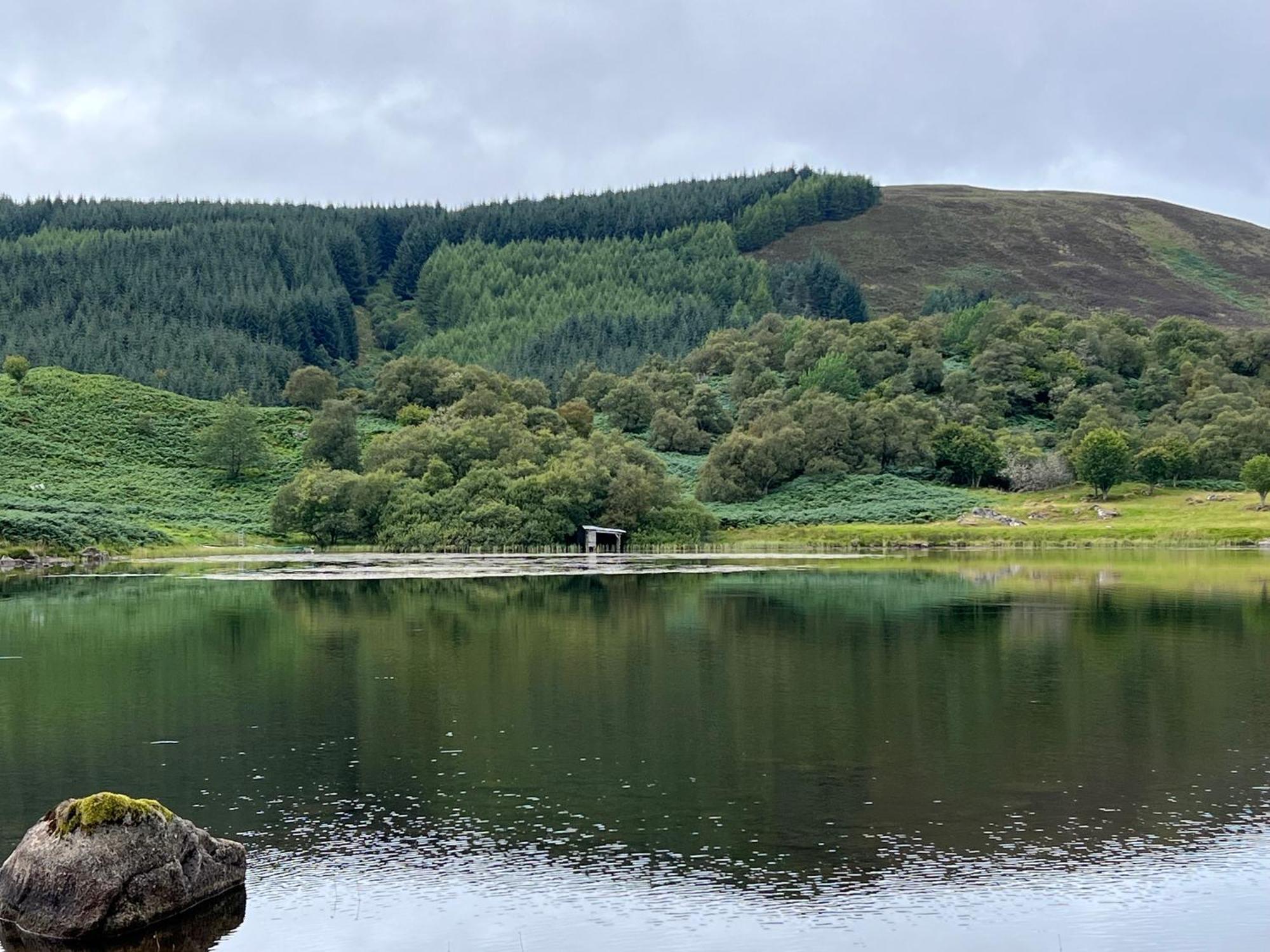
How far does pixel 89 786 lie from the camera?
1056 inches

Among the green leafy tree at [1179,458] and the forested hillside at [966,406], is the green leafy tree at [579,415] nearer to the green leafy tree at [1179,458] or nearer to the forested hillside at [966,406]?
the forested hillside at [966,406]

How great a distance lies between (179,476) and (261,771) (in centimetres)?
12322

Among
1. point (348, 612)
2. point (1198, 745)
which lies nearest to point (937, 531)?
point (348, 612)

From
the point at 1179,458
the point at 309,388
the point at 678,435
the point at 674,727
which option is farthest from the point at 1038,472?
the point at 674,727

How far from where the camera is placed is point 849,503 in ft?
451

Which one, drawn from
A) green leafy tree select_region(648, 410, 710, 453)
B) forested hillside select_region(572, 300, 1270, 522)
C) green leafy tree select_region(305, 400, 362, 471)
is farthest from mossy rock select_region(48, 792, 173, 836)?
green leafy tree select_region(648, 410, 710, 453)

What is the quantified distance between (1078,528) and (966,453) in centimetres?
3017

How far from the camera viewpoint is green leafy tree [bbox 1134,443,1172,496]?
132 metres

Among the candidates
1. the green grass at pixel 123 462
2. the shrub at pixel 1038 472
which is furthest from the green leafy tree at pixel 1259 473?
the green grass at pixel 123 462

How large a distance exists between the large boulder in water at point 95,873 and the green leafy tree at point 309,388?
556ft

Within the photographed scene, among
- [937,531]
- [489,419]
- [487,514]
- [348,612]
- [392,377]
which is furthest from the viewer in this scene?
[392,377]

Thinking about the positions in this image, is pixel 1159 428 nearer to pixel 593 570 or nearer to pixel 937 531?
pixel 937 531

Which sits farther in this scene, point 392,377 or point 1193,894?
point 392,377

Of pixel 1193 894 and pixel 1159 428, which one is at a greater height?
pixel 1159 428
